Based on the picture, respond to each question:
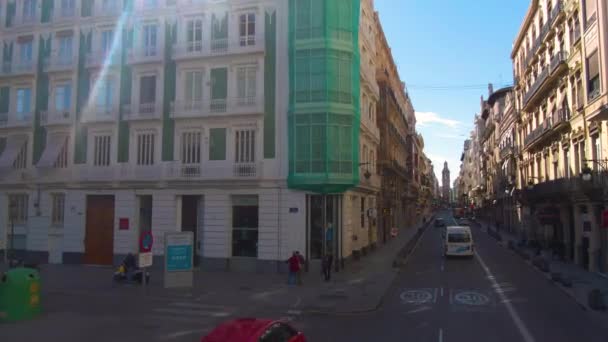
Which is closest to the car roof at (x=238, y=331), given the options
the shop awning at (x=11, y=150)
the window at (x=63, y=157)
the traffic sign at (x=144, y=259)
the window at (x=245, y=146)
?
the traffic sign at (x=144, y=259)

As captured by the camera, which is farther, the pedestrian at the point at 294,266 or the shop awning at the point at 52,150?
the shop awning at the point at 52,150

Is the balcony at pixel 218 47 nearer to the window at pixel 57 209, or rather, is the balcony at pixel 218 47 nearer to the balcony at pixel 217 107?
the balcony at pixel 217 107

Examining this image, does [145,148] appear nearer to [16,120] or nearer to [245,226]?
[245,226]

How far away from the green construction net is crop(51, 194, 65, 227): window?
16.7m

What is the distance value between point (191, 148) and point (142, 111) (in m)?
4.35

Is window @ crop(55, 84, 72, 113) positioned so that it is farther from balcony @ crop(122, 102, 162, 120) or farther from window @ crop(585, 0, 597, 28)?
window @ crop(585, 0, 597, 28)

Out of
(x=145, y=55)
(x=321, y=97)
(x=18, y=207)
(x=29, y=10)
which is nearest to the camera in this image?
(x=321, y=97)

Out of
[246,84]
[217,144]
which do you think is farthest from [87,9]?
[217,144]

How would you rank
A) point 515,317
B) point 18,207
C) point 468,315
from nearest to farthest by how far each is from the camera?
point 515,317, point 468,315, point 18,207

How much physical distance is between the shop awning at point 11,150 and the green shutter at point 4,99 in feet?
8.04

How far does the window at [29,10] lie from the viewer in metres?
33.7

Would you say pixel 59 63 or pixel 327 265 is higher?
pixel 59 63

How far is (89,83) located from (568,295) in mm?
30530

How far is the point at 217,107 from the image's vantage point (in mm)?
28156
